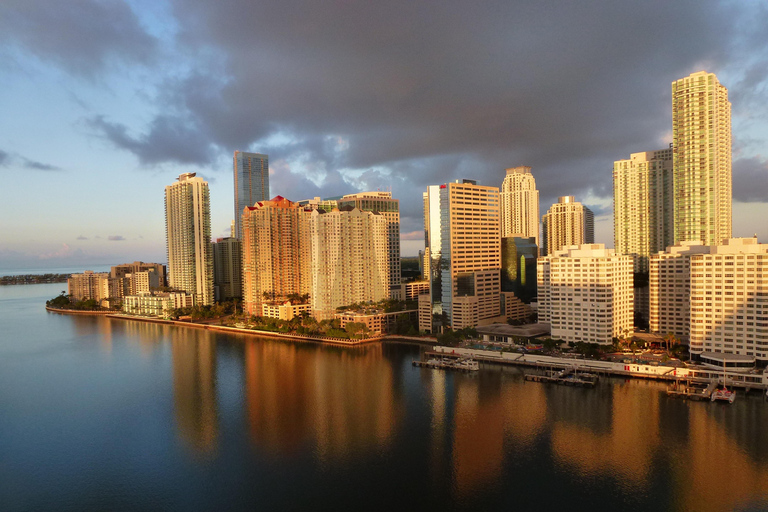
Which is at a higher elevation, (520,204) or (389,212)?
(520,204)

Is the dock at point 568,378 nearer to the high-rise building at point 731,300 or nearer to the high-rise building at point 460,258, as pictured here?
the high-rise building at point 731,300

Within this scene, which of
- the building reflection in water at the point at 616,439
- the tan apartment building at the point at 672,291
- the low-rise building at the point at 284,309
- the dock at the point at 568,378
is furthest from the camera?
the low-rise building at the point at 284,309

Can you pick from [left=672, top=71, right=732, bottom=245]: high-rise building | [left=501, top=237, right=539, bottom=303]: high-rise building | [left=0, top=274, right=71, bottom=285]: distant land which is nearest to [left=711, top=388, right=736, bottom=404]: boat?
[left=672, top=71, right=732, bottom=245]: high-rise building

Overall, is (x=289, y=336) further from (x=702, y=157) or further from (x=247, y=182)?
(x=247, y=182)

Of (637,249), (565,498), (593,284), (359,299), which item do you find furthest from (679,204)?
(565,498)

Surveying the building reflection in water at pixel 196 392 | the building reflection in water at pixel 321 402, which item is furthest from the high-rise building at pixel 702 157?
the building reflection in water at pixel 196 392

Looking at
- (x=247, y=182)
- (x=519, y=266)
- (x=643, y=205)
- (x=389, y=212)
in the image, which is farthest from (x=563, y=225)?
(x=247, y=182)

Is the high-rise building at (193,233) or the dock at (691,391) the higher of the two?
the high-rise building at (193,233)

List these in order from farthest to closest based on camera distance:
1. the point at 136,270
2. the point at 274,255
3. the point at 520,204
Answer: the point at 136,270
the point at 520,204
the point at 274,255

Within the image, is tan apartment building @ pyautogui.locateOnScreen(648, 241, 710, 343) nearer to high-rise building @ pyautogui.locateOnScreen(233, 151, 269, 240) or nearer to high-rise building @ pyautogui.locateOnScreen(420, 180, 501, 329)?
high-rise building @ pyautogui.locateOnScreen(420, 180, 501, 329)
